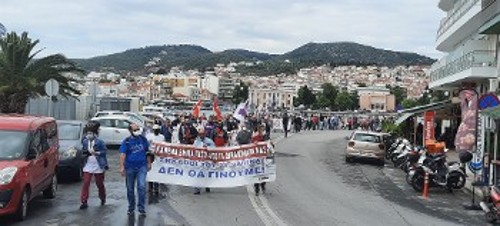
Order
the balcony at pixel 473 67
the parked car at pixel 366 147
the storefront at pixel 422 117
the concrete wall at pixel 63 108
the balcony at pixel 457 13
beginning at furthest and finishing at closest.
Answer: the concrete wall at pixel 63 108 < the storefront at pixel 422 117 < the balcony at pixel 457 13 < the balcony at pixel 473 67 < the parked car at pixel 366 147

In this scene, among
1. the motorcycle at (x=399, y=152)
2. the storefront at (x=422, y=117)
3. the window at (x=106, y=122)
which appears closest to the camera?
the motorcycle at (x=399, y=152)

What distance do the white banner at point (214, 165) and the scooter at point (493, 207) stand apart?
15.6ft

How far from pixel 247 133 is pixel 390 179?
5.49 m

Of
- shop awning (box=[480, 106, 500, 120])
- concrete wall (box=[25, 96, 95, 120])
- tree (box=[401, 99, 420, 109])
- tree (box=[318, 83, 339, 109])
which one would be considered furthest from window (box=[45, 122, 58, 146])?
tree (box=[318, 83, 339, 109])

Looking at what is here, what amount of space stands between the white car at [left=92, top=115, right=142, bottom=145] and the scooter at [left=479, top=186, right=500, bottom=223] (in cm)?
1767

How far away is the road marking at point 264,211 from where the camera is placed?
38.1ft

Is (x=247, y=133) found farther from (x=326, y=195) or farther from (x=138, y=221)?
(x=138, y=221)

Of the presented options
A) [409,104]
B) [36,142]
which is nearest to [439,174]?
[36,142]

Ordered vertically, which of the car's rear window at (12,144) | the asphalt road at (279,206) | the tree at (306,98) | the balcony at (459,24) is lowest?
the asphalt road at (279,206)

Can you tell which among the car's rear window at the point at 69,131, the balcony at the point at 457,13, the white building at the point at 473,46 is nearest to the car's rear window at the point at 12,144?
the car's rear window at the point at 69,131

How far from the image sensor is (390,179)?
2194 cm

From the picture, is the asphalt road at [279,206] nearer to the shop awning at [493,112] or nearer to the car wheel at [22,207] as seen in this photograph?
the car wheel at [22,207]

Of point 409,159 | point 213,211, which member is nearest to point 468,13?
point 409,159

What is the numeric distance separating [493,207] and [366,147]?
1367 cm
